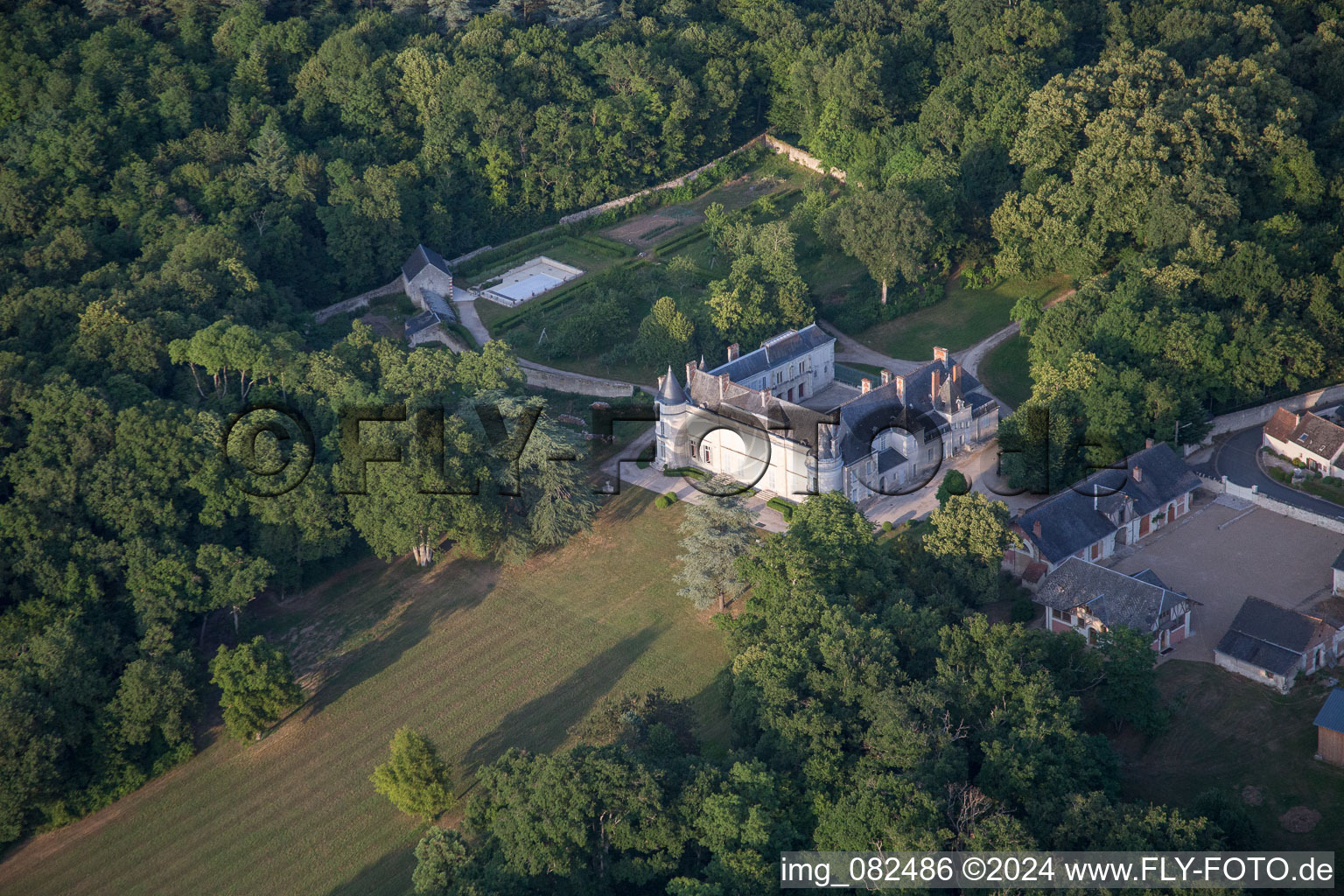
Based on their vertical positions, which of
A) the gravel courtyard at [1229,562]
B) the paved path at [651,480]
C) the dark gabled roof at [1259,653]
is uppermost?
the dark gabled roof at [1259,653]

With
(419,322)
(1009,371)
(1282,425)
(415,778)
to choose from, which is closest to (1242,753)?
(1282,425)

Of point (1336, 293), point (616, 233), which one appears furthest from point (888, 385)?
point (616, 233)

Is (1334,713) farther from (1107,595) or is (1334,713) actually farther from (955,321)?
(955,321)

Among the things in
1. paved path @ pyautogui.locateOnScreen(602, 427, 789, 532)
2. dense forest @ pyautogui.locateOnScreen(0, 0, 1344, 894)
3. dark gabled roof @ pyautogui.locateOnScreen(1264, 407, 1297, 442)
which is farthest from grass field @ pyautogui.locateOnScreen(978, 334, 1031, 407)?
paved path @ pyautogui.locateOnScreen(602, 427, 789, 532)

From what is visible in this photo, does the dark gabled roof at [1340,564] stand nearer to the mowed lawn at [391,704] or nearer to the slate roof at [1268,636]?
the slate roof at [1268,636]

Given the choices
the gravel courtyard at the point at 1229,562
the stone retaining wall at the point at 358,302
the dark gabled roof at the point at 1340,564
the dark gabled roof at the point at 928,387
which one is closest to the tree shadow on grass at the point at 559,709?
the dark gabled roof at the point at 928,387

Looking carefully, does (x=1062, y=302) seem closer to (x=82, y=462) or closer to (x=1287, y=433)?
(x=1287, y=433)

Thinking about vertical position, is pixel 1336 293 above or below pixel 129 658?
above
